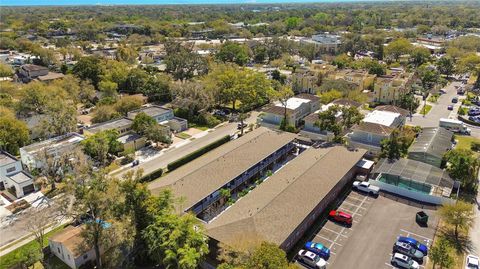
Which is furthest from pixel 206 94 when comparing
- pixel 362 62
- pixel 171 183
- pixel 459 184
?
pixel 362 62

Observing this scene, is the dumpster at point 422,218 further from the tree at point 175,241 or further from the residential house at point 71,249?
the residential house at point 71,249

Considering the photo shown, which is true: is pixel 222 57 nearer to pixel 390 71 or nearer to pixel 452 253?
pixel 390 71

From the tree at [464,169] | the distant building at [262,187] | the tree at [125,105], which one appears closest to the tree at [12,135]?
the tree at [125,105]

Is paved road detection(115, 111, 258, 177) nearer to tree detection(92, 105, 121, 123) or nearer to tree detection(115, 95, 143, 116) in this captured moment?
tree detection(115, 95, 143, 116)

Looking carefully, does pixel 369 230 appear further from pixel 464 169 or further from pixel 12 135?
pixel 12 135

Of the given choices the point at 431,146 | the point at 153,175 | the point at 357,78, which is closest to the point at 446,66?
the point at 357,78
